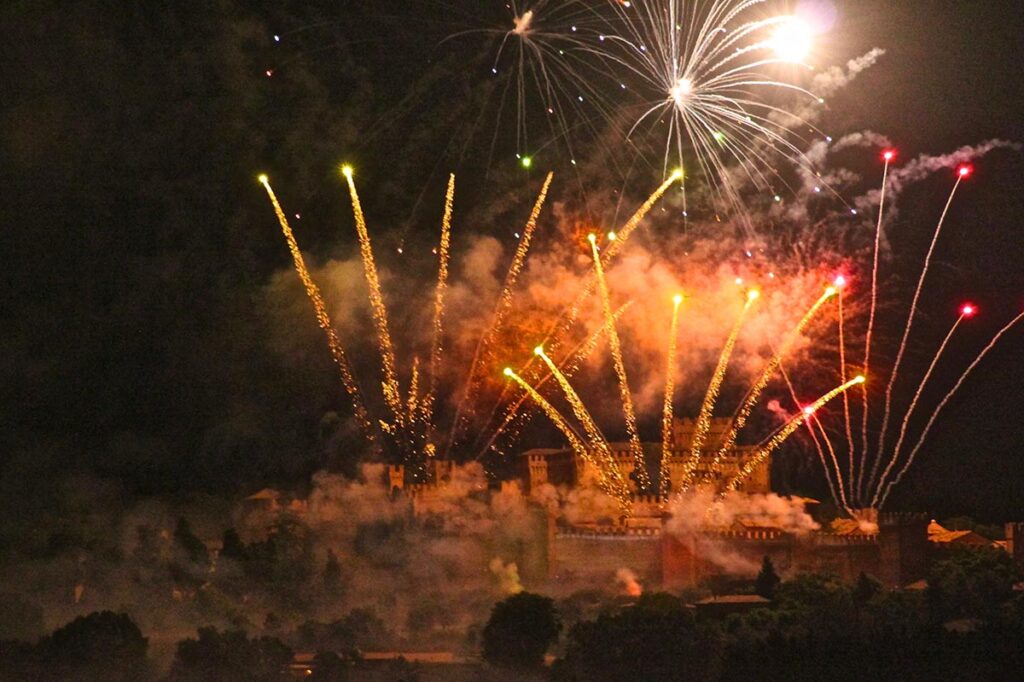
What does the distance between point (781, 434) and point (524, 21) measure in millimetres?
A: 9105

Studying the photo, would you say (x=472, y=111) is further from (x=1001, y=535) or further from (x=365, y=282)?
(x=1001, y=535)

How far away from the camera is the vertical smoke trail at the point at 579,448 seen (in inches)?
1136

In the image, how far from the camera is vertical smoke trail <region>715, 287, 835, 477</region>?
89.0 ft

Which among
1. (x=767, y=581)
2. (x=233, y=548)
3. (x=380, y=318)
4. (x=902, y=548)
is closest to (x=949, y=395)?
(x=902, y=548)

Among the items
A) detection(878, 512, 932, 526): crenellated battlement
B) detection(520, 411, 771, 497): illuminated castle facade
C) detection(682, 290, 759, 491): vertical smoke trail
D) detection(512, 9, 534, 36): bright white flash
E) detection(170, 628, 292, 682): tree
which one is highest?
detection(512, 9, 534, 36): bright white flash

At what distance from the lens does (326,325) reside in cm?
2997

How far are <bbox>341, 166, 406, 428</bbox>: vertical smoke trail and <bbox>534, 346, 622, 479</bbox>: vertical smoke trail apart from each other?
8.95 feet

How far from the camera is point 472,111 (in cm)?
2786

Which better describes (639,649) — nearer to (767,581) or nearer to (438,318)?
(767,581)

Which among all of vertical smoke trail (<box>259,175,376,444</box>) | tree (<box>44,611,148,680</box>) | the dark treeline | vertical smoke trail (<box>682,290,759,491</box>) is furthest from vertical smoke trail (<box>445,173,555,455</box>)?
tree (<box>44,611,148,680</box>)

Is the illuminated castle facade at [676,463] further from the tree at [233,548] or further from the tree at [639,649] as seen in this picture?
the tree at [639,649]

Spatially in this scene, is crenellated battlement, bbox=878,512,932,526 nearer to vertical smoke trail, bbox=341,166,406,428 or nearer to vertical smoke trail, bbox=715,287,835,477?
vertical smoke trail, bbox=715,287,835,477

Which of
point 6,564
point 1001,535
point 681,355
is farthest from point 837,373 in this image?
point 6,564

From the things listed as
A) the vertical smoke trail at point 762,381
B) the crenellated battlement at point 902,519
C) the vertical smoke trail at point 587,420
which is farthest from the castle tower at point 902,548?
the vertical smoke trail at point 587,420
